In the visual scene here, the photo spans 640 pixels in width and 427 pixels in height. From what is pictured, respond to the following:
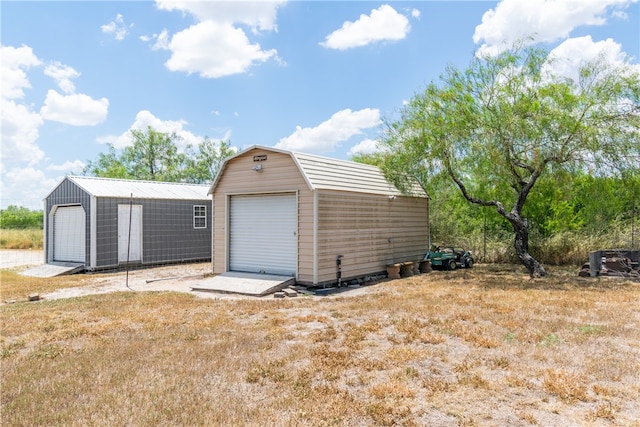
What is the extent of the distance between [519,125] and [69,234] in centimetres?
1444

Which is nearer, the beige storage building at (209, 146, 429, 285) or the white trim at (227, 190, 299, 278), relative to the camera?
the beige storage building at (209, 146, 429, 285)

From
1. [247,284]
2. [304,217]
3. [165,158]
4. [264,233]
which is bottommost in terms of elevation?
[247,284]

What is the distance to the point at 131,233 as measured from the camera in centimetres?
1399

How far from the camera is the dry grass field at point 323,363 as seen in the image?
3.27m

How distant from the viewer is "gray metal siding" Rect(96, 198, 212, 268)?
1323cm

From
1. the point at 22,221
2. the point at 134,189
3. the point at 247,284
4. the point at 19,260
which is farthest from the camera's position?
the point at 22,221

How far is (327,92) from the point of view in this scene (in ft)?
58.8

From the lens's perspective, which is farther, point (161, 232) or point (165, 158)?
point (165, 158)

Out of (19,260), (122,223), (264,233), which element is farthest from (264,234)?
(19,260)

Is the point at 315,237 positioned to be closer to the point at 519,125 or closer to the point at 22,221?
the point at 519,125

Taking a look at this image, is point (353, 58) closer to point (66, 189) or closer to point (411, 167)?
point (411, 167)

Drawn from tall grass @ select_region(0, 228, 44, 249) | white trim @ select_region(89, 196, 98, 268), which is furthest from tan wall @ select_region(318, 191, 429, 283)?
tall grass @ select_region(0, 228, 44, 249)

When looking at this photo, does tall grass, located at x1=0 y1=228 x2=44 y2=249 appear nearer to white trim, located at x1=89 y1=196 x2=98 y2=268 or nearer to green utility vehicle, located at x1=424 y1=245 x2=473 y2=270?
white trim, located at x1=89 y1=196 x2=98 y2=268

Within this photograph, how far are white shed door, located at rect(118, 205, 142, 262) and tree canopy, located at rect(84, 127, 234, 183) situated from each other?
850 inches
